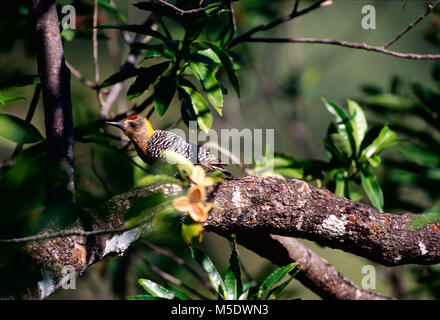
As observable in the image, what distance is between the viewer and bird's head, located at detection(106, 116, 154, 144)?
2.29m

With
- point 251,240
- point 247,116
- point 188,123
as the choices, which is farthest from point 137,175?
point 247,116

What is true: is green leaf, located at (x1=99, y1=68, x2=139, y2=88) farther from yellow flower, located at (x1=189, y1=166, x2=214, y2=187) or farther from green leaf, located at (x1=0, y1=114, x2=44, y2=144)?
yellow flower, located at (x1=189, y1=166, x2=214, y2=187)

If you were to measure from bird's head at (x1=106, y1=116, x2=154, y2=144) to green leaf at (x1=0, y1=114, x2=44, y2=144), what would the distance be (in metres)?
0.67

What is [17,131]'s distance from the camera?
A: 1.54m

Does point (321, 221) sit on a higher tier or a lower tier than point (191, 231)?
lower

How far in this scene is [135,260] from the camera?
9.89ft

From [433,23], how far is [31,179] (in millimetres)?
3048

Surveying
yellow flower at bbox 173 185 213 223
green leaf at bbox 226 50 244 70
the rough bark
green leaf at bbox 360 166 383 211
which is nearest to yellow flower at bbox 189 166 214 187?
yellow flower at bbox 173 185 213 223

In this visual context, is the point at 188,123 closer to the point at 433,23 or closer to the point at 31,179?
the point at 31,179

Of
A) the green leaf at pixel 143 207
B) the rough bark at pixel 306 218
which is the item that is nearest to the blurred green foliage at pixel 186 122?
the green leaf at pixel 143 207

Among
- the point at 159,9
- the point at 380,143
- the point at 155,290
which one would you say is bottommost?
the point at 155,290

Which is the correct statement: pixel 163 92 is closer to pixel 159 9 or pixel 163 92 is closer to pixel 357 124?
pixel 159 9

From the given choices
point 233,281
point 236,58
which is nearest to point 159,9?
point 236,58

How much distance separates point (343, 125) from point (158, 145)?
0.96 meters
